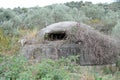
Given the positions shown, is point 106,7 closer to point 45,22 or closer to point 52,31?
point 45,22

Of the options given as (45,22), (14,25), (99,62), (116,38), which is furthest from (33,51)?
(14,25)

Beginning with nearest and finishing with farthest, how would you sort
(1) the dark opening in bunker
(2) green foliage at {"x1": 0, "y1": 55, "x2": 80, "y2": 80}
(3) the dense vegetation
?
(2) green foliage at {"x1": 0, "y1": 55, "x2": 80, "y2": 80} → (3) the dense vegetation → (1) the dark opening in bunker

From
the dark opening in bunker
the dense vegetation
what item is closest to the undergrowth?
the dense vegetation

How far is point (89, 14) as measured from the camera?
2298 centimetres

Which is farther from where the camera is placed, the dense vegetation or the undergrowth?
the dense vegetation

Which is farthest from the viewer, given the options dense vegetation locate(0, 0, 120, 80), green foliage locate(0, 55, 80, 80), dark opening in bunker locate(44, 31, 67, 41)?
dark opening in bunker locate(44, 31, 67, 41)

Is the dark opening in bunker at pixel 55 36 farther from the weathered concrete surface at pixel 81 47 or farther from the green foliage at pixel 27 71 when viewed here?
the green foliage at pixel 27 71

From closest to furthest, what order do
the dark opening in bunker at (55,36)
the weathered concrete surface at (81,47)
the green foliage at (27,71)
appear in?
the green foliage at (27,71), the weathered concrete surface at (81,47), the dark opening in bunker at (55,36)

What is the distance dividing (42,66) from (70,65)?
109 cm

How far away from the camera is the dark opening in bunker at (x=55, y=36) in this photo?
10.9 meters

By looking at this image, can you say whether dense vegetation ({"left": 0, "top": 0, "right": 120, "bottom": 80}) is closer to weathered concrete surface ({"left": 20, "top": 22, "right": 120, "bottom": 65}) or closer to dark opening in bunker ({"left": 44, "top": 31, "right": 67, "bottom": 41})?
weathered concrete surface ({"left": 20, "top": 22, "right": 120, "bottom": 65})

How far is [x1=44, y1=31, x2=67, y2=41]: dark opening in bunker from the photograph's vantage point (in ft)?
35.9

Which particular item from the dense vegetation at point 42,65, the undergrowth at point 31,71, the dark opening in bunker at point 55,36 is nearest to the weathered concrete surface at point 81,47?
the dark opening in bunker at point 55,36

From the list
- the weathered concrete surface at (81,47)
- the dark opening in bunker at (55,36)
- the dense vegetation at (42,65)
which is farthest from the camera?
the dark opening in bunker at (55,36)
